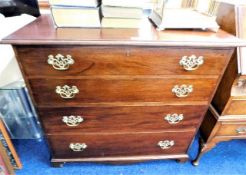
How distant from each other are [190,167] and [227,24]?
0.95 meters

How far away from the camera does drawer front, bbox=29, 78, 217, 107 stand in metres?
0.85

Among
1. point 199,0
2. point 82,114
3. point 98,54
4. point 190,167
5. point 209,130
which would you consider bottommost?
point 190,167

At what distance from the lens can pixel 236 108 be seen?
1037 mm

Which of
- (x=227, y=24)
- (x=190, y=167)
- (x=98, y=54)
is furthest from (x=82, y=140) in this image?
(x=227, y=24)

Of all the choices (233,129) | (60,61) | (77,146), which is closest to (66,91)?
(60,61)

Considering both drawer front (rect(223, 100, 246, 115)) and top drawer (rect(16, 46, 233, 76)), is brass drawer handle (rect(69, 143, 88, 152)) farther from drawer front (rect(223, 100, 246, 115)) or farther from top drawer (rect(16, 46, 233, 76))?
drawer front (rect(223, 100, 246, 115))

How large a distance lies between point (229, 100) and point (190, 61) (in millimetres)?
377

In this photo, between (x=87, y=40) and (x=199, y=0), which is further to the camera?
(x=199, y=0)

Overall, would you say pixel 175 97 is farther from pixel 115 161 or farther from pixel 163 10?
pixel 115 161

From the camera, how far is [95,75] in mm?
827

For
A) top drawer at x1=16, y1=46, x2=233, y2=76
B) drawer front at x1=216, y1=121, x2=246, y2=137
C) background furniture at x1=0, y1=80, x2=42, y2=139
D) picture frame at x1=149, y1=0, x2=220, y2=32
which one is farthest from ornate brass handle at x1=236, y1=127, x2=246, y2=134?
background furniture at x1=0, y1=80, x2=42, y2=139

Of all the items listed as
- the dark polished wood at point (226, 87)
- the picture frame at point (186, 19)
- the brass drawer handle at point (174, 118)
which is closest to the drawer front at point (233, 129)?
the dark polished wood at point (226, 87)

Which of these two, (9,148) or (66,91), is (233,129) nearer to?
(66,91)

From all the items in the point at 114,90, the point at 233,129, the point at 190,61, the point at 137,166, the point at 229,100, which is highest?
the point at 190,61
